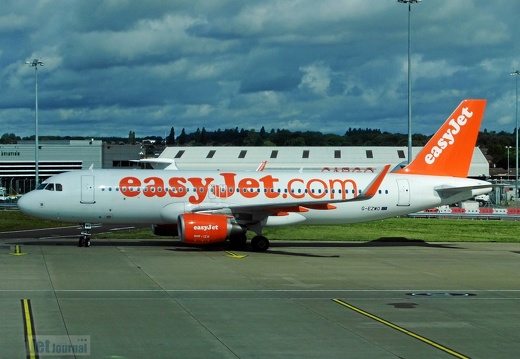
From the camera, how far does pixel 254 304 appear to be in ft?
74.0

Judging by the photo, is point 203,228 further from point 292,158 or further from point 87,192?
point 292,158

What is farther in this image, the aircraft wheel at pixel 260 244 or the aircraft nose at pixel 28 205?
the aircraft wheel at pixel 260 244

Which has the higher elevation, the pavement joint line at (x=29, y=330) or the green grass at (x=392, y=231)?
the green grass at (x=392, y=231)

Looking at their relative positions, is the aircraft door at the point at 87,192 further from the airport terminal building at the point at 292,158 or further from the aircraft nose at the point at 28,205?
the airport terminal building at the point at 292,158

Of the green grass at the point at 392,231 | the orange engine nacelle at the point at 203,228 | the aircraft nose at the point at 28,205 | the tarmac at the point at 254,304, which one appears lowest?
the tarmac at the point at 254,304

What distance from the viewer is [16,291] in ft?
79.3

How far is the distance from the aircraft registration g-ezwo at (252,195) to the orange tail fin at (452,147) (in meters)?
0.05

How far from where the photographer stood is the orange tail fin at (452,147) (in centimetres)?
4369

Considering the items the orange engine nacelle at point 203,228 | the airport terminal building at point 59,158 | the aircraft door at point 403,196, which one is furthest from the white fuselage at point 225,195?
the airport terminal building at point 59,158

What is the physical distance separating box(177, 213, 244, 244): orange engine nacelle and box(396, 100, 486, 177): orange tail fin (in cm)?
1133

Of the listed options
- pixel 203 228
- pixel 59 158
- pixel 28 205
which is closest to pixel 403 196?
pixel 203 228

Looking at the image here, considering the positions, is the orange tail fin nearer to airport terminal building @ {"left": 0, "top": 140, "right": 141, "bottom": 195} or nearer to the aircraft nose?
the aircraft nose

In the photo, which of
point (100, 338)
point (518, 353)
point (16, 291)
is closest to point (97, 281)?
point (16, 291)

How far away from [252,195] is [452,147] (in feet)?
34.8
